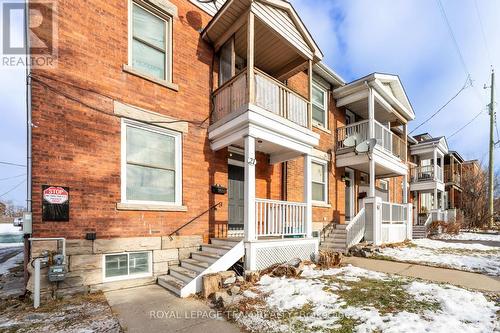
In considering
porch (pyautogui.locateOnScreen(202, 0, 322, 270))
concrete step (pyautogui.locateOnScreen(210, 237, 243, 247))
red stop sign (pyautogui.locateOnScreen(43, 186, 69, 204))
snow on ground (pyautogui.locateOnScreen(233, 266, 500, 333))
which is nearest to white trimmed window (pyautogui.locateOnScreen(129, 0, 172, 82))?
porch (pyautogui.locateOnScreen(202, 0, 322, 270))

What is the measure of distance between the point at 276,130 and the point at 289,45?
2661 mm

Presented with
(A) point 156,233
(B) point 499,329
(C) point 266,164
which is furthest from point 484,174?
(A) point 156,233

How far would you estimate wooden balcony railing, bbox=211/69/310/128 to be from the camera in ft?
23.0

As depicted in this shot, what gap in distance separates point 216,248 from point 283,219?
199 cm

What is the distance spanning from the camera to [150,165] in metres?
6.73

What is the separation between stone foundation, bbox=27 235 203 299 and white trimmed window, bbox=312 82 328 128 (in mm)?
7713

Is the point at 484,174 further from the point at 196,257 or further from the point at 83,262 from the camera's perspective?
the point at 83,262

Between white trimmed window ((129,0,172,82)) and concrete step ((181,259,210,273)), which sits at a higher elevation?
white trimmed window ((129,0,172,82))

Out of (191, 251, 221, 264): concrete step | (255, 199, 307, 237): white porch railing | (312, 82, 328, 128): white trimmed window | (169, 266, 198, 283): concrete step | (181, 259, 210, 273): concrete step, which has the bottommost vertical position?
(169, 266, 198, 283): concrete step

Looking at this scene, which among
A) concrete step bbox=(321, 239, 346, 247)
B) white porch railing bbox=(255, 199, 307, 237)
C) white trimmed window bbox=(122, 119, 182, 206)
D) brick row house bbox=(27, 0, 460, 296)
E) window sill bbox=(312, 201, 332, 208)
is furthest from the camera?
window sill bbox=(312, 201, 332, 208)

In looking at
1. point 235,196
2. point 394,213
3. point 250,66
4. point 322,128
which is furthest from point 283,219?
point 394,213

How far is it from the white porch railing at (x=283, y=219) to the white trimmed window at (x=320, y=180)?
10.5ft

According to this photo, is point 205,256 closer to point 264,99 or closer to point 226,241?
point 226,241

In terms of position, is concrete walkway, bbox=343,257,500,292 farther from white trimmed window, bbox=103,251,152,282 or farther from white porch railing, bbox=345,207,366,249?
white trimmed window, bbox=103,251,152,282
